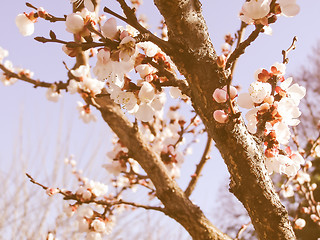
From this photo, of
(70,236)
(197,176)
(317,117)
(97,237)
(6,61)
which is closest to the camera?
(97,237)

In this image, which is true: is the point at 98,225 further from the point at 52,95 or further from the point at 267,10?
the point at 267,10

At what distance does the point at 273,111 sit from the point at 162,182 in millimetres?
1005

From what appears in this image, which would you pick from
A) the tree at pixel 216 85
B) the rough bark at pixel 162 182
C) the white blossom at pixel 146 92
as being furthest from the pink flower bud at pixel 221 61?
the rough bark at pixel 162 182

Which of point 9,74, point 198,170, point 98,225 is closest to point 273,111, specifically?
point 98,225

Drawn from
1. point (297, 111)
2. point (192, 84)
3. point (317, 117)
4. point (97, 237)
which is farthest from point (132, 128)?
point (317, 117)

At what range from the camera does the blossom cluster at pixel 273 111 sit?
3.86ft

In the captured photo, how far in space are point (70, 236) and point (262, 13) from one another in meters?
5.28

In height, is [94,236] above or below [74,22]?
below

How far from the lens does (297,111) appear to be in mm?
1190

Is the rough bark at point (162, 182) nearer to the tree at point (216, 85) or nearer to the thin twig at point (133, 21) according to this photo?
the tree at point (216, 85)

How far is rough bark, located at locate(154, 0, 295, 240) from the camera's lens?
1149 mm

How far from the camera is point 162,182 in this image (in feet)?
6.60

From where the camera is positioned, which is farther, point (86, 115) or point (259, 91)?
Answer: point (86, 115)

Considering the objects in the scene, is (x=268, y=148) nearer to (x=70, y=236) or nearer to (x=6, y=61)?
(x=6, y=61)
